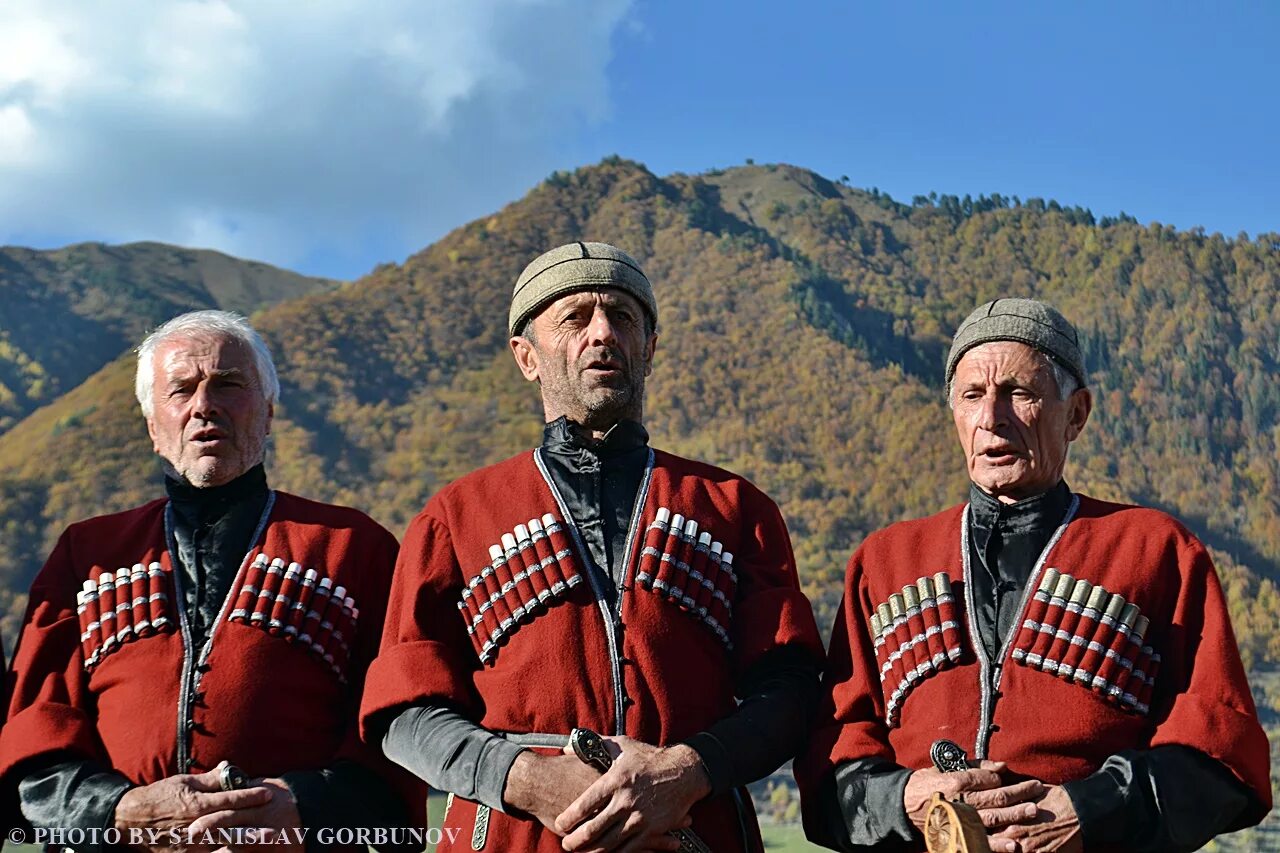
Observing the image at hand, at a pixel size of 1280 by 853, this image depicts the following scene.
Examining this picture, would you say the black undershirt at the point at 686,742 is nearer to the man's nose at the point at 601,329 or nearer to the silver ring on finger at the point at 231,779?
the man's nose at the point at 601,329

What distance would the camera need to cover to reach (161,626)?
4621mm

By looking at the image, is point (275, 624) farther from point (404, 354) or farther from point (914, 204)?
point (914, 204)

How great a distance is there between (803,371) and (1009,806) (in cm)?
6619

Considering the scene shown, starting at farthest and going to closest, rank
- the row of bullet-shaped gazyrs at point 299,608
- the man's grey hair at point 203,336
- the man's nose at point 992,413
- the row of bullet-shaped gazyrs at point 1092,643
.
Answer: the man's grey hair at point 203,336 < the row of bullet-shaped gazyrs at point 299,608 < the man's nose at point 992,413 < the row of bullet-shaped gazyrs at point 1092,643

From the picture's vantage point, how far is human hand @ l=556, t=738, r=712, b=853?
386 cm

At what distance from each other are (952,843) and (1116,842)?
423mm

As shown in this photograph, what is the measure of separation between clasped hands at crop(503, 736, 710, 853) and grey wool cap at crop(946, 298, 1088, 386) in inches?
57.0

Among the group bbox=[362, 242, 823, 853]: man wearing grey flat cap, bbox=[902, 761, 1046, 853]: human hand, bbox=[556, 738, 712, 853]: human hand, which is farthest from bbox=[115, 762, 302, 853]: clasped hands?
bbox=[902, 761, 1046, 853]: human hand

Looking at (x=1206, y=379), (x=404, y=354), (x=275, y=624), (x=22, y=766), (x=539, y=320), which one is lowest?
(x=22, y=766)

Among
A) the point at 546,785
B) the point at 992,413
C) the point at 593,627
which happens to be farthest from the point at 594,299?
the point at 546,785

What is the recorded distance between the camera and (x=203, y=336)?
16.0ft

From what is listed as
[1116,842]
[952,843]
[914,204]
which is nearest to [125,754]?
[952,843]

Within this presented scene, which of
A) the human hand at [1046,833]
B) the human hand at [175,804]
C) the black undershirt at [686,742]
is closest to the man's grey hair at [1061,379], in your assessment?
the black undershirt at [686,742]

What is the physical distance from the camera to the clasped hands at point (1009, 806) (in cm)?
393
